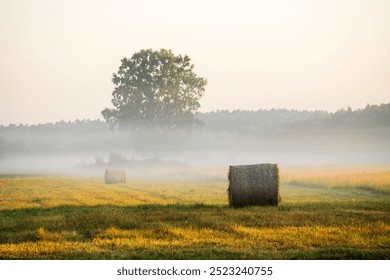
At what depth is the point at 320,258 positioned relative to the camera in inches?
346

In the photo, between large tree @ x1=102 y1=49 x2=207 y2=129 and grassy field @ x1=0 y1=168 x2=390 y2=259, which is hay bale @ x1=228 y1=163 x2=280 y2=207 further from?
large tree @ x1=102 y1=49 x2=207 y2=129

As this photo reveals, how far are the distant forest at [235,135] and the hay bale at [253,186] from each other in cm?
1880

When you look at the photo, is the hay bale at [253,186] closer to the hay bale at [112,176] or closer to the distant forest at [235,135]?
the distant forest at [235,135]

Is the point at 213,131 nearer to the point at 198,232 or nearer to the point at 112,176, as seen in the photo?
the point at 112,176

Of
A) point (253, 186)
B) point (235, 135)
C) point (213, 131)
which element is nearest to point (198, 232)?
point (253, 186)

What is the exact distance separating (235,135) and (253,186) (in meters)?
71.4

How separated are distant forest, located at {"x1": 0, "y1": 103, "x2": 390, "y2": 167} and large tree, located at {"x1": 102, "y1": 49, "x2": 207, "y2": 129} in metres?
2.07

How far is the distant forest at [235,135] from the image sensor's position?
44.0 m

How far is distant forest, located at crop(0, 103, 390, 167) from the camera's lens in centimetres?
4403

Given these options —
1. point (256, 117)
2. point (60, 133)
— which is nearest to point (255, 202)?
point (60, 133)

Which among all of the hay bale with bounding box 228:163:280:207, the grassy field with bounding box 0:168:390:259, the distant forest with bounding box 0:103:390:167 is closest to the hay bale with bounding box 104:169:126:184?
the distant forest with bounding box 0:103:390:167

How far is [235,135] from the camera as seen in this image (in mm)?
87625
